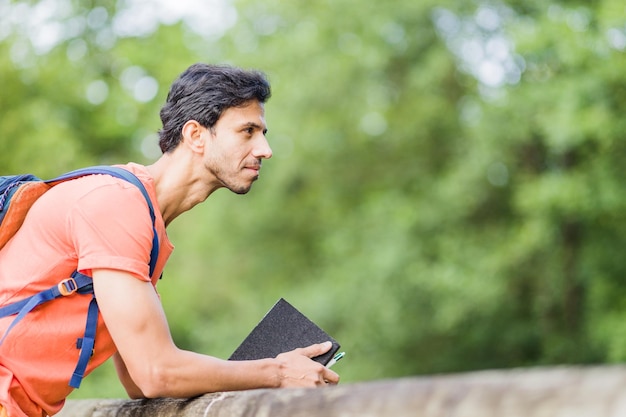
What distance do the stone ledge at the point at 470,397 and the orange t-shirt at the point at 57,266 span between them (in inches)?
22.1

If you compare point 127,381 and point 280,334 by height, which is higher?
point 280,334

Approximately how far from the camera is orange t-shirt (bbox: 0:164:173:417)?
239cm

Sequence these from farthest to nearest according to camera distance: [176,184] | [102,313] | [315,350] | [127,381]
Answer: [127,381] < [176,184] < [315,350] < [102,313]

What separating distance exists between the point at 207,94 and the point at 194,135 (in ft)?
0.42

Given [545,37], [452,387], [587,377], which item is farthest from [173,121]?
[545,37]

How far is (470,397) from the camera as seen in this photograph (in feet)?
4.83

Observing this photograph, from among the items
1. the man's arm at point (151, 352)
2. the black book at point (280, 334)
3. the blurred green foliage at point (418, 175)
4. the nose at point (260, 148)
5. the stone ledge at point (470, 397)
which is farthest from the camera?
the blurred green foliage at point (418, 175)

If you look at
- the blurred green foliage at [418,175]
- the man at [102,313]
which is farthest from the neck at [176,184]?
the blurred green foliage at [418,175]

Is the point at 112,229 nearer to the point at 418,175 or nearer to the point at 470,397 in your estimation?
the point at 470,397

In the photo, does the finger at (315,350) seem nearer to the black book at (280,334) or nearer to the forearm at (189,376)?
the black book at (280,334)

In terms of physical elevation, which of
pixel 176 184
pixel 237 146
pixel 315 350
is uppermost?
pixel 237 146

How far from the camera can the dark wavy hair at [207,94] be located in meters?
2.87

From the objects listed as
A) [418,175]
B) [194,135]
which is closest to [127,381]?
[194,135]

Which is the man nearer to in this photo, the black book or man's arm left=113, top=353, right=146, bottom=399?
the black book
